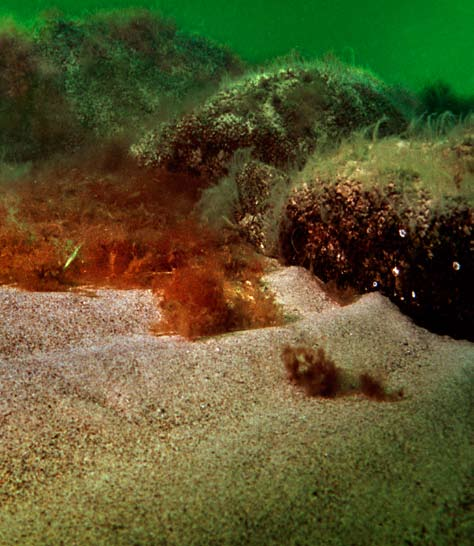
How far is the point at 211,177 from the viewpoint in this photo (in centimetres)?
757

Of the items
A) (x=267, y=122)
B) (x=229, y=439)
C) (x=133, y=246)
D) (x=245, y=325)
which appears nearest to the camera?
(x=229, y=439)

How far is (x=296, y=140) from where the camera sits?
24.8 feet

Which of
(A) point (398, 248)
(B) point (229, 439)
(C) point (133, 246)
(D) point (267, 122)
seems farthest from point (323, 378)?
(D) point (267, 122)

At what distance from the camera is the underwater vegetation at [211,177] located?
4.03m

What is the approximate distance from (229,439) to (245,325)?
5.28ft

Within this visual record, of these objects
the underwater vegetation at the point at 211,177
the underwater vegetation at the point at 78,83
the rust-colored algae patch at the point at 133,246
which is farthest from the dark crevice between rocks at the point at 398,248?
the underwater vegetation at the point at 78,83

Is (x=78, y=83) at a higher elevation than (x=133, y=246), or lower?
higher

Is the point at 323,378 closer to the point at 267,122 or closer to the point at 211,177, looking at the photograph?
the point at 211,177

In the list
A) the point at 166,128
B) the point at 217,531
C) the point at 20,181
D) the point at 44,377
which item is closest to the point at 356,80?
the point at 166,128

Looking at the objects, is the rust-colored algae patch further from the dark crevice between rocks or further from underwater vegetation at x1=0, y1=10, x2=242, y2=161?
underwater vegetation at x1=0, y1=10, x2=242, y2=161

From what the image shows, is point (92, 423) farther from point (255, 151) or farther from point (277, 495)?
point (255, 151)

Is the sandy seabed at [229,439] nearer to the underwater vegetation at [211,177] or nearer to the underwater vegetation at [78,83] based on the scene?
the underwater vegetation at [211,177]

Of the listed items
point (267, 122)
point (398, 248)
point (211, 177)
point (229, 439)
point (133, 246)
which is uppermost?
point (267, 122)

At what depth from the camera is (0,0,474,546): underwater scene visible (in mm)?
1941
